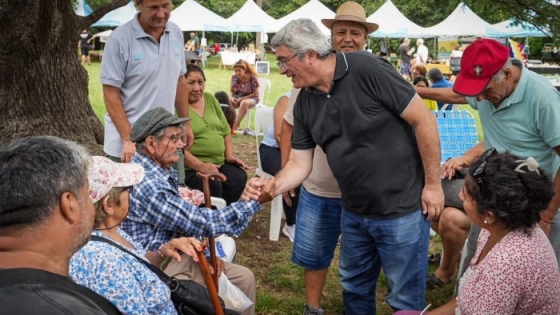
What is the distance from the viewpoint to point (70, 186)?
169 cm

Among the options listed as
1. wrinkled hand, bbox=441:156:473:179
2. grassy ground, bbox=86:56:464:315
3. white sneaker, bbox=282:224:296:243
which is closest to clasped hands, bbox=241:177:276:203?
wrinkled hand, bbox=441:156:473:179

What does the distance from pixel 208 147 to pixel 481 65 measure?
2.82 m

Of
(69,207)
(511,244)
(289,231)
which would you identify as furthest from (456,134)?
(69,207)

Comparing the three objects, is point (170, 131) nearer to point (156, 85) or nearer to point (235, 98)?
point (156, 85)

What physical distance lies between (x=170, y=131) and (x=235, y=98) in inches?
349

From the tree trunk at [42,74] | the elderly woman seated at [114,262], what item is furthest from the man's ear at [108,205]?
the tree trunk at [42,74]

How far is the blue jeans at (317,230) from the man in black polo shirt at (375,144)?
17.4 inches

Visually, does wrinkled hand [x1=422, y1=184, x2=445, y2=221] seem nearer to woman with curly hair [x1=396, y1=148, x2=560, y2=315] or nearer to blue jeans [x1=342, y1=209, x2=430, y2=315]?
blue jeans [x1=342, y1=209, x2=430, y2=315]

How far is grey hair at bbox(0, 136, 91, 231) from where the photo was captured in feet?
5.20

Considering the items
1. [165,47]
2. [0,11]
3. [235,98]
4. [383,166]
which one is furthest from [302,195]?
[235,98]

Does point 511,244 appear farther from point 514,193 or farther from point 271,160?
point 271,160

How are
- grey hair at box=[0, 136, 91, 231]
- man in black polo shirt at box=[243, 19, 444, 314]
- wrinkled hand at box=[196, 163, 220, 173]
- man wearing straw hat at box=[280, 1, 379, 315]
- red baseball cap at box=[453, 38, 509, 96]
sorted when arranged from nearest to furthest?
grey hair at box=[0, 136, 91, 231], man in black polo shirt at box=[243, 19, 444, 314], red baseball cap at box=[453, 38, 509, 96], man wearing straw hat at box=[280, 1, 379, 315], wrinkled hand at box=[196, 163, 220, 173]

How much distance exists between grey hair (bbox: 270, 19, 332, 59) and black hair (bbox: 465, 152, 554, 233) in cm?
103

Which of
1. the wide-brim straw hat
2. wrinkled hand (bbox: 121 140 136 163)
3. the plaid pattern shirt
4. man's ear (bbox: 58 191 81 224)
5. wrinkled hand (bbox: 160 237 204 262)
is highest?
the wide-brim straw hat
